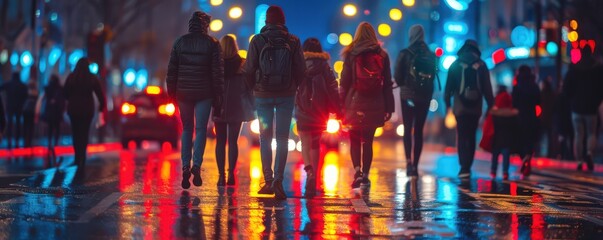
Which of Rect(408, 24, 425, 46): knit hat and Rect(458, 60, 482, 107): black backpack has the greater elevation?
Rect(408, 24, 425, 46): knit hat

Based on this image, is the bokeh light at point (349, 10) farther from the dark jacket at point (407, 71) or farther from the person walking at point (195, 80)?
the person walking at point (195, 80)

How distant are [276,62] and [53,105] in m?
11.1

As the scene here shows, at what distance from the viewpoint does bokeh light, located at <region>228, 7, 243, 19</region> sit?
32.4 meters

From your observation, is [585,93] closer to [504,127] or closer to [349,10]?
[504,127]

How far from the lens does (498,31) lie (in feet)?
210

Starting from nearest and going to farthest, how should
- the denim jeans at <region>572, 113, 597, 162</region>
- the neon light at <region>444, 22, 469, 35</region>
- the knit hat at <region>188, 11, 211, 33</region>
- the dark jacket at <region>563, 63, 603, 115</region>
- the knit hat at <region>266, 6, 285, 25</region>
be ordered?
the knit hat at <region>266, 6, 285, 25</region>
the knit hat at <region>188, 11, 211, 33</region>
the dark jacket at <region>563, 63, 603, 115</region>
the denim jeans at <region>572, 113, 597, 162</region>
the neon light at <region>444, 22, 469, 35</region>

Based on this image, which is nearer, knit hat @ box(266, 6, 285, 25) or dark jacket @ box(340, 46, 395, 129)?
knit hat @ box(266, 6, 285, 25)

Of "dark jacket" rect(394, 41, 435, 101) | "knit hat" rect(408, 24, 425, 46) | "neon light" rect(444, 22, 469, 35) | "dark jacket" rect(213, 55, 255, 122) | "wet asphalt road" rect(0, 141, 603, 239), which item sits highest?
"neon light" rect(444, 22, 469, 35)

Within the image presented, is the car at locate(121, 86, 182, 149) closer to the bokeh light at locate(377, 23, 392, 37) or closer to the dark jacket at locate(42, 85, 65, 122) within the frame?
the dark jacket at locate(42, 85, 65, 122)

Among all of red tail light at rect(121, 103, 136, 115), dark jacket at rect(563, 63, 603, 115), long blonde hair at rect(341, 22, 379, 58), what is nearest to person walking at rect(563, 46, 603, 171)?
dark jacket at rect(563, 63, 603, 115)

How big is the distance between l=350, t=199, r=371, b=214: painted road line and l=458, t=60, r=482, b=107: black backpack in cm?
509

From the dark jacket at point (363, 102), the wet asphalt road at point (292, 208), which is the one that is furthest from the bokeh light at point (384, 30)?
the dark jacket at point (363, 102)

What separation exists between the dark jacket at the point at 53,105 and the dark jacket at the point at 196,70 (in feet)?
32.5

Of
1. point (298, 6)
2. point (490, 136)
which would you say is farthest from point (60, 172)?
point (298, 6)
